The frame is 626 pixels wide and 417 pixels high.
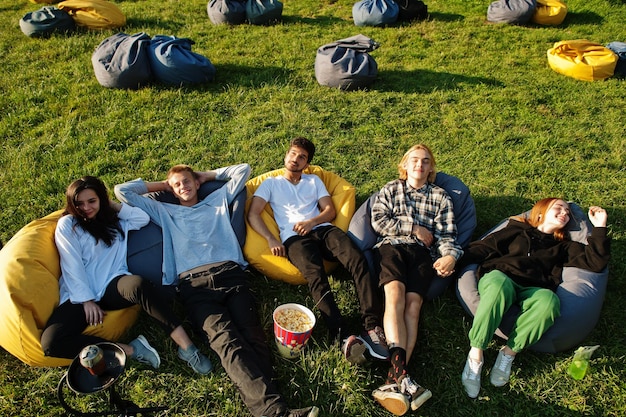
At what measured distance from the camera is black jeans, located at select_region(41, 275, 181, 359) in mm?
3145

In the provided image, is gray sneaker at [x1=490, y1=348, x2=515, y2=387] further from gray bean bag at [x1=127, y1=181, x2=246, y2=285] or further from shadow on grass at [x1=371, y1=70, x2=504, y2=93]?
shadow on grass at [x1=371, y1=70, x2=504, y2=93]

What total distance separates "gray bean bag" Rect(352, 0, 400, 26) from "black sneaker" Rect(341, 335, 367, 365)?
750 cm

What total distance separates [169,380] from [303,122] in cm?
397

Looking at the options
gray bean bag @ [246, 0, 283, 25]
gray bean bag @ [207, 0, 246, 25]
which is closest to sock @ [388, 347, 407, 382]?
gray bean bag @ [246, 0, 283, 25]

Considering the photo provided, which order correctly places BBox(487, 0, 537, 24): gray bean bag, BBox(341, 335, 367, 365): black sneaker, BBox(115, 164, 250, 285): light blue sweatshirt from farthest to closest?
1. BBox(487, 0, 537, 24): gray bean bag
2. BBox(115, 164, 250, 285): light blue sweatshirt
3. BBox(341, 335, 367, 365): black sneaker

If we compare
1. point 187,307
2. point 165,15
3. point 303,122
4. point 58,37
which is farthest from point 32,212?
point 165,15

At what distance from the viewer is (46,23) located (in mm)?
8359

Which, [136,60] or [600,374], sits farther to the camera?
[136,60]

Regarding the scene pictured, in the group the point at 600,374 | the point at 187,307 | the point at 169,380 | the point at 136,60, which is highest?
the point at 136,60

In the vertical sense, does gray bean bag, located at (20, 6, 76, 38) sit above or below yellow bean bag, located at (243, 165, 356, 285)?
above

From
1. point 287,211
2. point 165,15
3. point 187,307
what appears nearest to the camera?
point 187,307

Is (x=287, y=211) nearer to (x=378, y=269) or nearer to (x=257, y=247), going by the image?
(x=257, y=247)

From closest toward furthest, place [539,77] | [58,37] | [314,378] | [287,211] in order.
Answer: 1. [314,378]
2. [287,211]
3. [539,77]
4. [58,37]

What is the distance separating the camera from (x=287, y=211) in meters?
4.36
